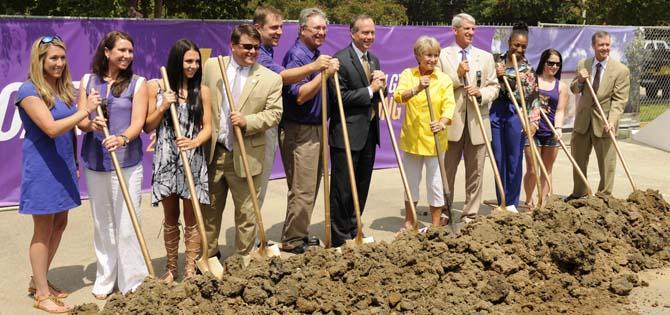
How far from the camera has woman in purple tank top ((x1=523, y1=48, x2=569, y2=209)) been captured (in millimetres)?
7859

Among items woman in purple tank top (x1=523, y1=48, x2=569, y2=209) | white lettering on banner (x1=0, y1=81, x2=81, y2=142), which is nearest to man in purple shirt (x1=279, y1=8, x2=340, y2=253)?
white lettering on banner (x1=0, y1=81, x2=81, y2=142)

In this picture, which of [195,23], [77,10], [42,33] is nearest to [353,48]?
[195,23]

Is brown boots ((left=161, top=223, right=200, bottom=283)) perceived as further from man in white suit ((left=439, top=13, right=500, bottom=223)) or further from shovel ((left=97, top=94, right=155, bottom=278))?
man in white suit ((left=439, top=13, right=500, bottom=223))

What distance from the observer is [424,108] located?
6.61 metres

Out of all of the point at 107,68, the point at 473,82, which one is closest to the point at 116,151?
the point at 107,68

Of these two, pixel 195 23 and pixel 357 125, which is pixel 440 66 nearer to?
pixel 357 125

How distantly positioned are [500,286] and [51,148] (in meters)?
3.15

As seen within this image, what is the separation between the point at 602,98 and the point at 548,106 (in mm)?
562

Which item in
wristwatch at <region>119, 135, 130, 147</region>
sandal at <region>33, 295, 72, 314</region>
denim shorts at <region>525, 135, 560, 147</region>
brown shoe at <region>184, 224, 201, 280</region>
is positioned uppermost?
wristwatch at <region>119, 135, 130, 147</region>

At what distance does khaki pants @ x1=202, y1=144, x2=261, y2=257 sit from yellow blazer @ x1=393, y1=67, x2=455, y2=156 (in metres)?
1.65

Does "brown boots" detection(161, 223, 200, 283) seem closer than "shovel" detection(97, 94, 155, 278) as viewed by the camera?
No

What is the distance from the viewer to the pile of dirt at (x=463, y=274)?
173 inches

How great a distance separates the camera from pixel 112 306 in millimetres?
4234

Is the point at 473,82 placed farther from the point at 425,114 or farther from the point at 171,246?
the point at 171,246
